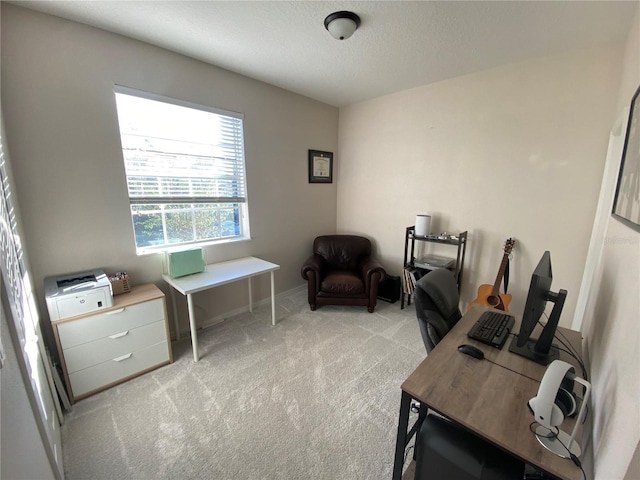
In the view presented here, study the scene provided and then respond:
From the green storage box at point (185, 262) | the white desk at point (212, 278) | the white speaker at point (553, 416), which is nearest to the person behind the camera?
the white speaker at point (553, 416)

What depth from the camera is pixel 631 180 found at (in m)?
1.17

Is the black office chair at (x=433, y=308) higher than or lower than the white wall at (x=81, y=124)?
lower

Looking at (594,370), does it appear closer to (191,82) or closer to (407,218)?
(407,218)

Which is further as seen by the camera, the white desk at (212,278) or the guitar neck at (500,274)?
the guitar neck at (500,274)

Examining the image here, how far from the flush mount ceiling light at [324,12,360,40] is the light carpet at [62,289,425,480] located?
2.53m

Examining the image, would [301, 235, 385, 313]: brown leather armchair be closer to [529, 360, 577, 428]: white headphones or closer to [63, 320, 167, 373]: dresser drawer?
[63, 320, 167, 373]: dresser drawer

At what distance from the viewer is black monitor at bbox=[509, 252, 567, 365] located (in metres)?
1.12

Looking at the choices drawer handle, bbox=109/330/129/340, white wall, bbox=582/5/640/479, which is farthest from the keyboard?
drawer handle, bbox=109/330/129/340

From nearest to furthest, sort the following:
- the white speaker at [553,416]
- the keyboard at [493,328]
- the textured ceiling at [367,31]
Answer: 1. the white speaker at [553,416]
2. the keyboard at [493,328]
3. the textured ceiling at [367,31]

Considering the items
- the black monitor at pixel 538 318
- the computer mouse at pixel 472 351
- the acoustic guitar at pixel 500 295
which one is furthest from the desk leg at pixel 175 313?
the acoustic guitar at pixel 500 295

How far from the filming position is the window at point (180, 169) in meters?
2.24

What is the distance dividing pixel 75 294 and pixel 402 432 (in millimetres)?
2126

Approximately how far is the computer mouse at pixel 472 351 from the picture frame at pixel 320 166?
9.24 feet

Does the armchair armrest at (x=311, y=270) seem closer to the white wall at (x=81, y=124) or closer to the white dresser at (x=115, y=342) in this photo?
the white wall at (x=81, y=124)
